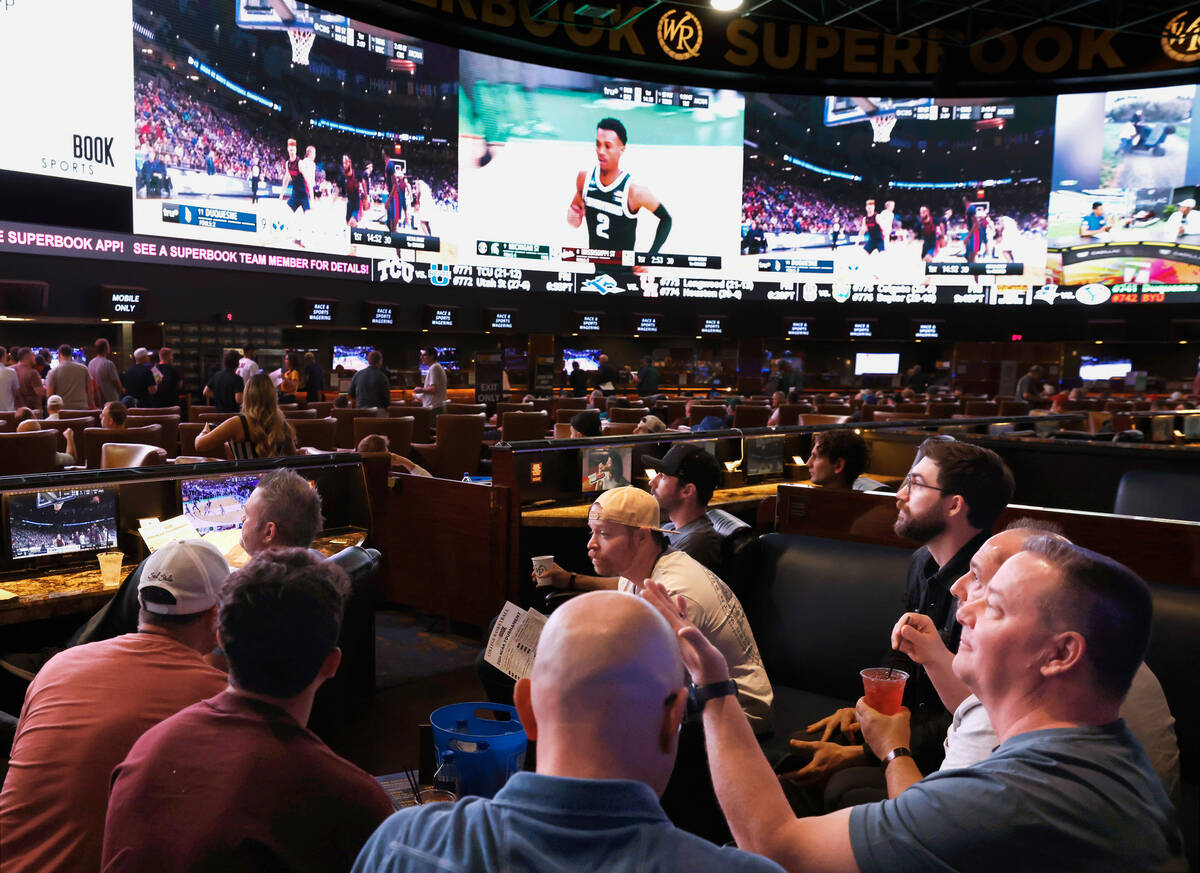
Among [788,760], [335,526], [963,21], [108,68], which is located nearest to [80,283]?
[108,68]

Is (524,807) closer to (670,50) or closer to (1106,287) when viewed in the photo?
(670,50)

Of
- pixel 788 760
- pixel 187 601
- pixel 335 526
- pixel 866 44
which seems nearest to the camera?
pixel 187 601

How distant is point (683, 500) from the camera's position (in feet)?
11.4

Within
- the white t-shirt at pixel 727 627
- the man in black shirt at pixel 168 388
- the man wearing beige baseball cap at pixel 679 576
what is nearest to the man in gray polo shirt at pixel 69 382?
the man in black shirt at pixel 168 388

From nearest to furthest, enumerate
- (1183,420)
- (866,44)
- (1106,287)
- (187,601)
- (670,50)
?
1. (187,601)
2. (1183,420)
3. (670,50)
4. (866,44)
5. (1106,287)

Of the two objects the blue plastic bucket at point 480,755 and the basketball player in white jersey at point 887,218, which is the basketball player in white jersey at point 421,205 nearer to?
the basketball player in white jersey at point 887,218

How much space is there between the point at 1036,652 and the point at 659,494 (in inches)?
80.2

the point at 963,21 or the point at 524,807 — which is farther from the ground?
the point at 963,21

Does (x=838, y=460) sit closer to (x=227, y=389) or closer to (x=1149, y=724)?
(x=1149, y=724)

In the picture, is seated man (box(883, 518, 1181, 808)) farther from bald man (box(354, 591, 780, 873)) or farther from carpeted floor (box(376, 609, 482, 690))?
carpeted floor (box(376, 609, 482, 690))

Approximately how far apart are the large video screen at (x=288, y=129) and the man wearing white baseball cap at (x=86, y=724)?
11677 mm

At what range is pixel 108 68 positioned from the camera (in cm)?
1154

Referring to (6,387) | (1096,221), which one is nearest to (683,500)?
(6,387)

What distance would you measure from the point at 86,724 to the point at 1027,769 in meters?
1.66
